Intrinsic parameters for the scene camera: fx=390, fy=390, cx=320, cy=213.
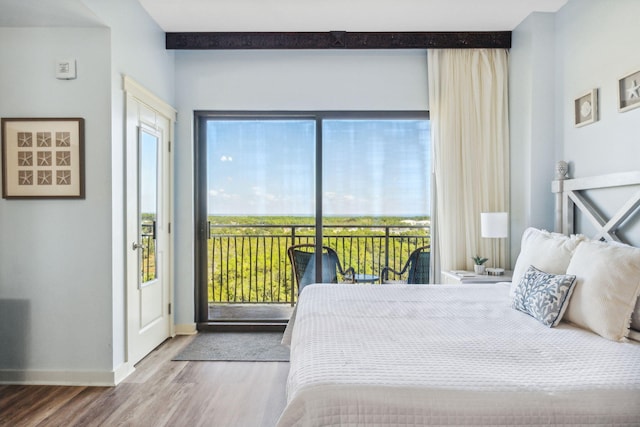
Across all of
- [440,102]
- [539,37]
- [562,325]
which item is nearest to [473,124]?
[440,102]

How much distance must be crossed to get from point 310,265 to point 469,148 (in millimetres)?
1975

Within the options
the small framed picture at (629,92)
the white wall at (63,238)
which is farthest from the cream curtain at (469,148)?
the white wall at (63,238)

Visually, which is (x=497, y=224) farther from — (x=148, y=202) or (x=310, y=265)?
(x=148, y=202)

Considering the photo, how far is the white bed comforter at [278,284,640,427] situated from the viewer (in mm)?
1219

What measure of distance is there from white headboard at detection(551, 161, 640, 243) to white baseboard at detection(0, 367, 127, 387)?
3516mm

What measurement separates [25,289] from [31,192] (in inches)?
27.7

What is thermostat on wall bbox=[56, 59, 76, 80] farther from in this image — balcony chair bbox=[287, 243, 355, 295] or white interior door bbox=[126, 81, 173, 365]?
balcony chair bbox=[287, 243, 355, 295]

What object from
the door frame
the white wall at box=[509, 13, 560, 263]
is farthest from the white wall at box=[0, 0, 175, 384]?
the white wall at box=[509, 13, 560, 263]

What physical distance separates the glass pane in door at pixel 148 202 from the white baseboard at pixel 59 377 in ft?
2.51

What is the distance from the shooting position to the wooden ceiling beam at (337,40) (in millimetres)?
3719

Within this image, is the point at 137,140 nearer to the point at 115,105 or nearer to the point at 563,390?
the point at 115,105

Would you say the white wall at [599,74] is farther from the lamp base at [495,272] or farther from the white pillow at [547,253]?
the lamp base at [495,272]

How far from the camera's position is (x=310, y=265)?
4.09 metres

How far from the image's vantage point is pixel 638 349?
1628 millimetres
